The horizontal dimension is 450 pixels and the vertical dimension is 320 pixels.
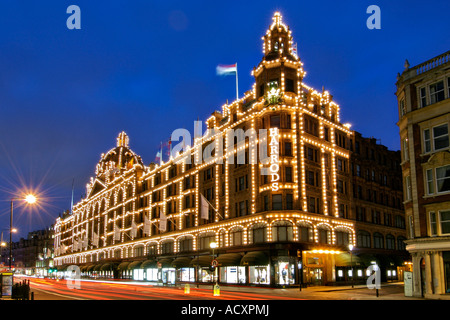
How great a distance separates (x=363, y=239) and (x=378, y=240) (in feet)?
16.0

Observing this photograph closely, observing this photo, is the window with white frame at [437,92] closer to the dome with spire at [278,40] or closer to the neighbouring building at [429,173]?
the neighbouring building at [429,173]

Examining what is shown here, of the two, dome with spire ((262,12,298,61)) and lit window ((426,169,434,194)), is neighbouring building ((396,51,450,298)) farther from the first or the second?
dome with spire ((262,12,298,61))

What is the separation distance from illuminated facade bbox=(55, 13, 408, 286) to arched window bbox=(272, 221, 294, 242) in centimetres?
12

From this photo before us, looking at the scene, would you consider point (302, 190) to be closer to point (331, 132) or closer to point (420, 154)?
point (331, 132)

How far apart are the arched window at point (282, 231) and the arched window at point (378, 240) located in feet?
66.3

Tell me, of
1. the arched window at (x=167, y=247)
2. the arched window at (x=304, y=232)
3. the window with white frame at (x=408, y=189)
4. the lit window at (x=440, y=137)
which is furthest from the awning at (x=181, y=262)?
A: the lit window at (x=440, y=137)

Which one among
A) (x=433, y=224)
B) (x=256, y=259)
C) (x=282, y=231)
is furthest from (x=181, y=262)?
(x=433, y=224)

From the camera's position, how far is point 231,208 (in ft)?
201

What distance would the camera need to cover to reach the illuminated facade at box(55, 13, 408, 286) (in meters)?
53.9

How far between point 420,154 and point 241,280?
29.3 meters

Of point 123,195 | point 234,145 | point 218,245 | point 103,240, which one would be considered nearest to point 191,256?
point 218,245

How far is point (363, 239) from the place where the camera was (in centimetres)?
6488

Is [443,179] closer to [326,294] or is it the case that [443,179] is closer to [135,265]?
[326,294]

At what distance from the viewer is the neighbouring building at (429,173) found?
3416 centimetres
